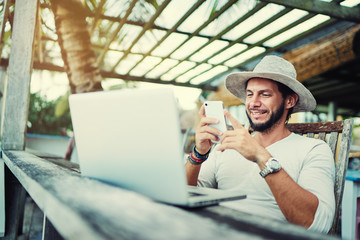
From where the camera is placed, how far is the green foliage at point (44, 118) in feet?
39.7

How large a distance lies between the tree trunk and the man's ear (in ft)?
6.08

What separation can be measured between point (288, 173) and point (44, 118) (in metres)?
12.6

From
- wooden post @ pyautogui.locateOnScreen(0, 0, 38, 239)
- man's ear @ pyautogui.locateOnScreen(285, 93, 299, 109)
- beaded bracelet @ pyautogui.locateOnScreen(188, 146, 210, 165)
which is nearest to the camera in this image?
beaded bracelet @ pyautogui.locateOnScreen(188, 146, 210, 165)

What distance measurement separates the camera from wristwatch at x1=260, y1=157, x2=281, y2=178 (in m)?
1.19

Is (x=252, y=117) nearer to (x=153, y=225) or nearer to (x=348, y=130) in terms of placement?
(x=348, y=130)

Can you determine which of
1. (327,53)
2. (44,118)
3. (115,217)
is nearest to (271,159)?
(115,217)

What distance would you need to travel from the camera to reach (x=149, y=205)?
2.26 ft

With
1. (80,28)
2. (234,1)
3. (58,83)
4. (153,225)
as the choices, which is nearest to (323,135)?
(153,225)

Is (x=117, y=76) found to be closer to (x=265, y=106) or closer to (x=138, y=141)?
(x=265, y=106)

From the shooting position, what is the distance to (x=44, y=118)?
40.5 feet

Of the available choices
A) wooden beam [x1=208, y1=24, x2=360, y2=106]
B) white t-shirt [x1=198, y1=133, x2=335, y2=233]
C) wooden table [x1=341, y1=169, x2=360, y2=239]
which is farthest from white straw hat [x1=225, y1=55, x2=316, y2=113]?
wooden beam [x1=208, y1=24, x2=360, y2=106]

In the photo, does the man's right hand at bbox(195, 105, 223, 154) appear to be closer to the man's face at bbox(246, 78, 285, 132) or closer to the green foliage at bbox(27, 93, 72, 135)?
the man's face at bbox(246, 78, 285, 132)

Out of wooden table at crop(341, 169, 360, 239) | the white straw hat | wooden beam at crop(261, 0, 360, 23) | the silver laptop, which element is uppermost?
wooden beam at crop(261, 0, 360, 23)

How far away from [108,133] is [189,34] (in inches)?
142
